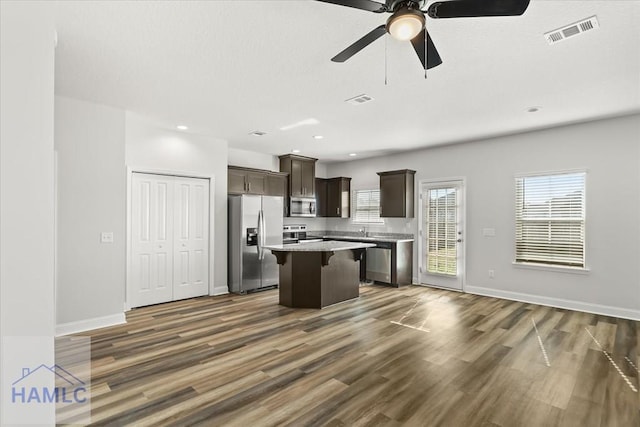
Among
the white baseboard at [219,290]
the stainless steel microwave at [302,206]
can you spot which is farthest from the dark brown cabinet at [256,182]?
the white baseboard at [219,290]

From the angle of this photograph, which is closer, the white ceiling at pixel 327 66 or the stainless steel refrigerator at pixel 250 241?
the white ceiling at pixel 327 66

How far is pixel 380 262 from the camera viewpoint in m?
6.60

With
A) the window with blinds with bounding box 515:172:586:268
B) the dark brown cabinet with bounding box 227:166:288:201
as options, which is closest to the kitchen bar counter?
the dark brown cabinet with bounding box 227:166:288:201

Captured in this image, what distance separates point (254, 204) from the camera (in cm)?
592

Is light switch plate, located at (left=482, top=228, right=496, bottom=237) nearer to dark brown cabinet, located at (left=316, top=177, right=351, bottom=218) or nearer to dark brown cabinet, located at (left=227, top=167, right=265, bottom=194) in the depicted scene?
dark brown cabinet, located at (left=316, top=177, right=351, bottom=218)

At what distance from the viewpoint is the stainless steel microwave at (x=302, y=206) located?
7.21m

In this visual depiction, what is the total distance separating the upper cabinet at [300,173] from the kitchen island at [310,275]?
7.98ft

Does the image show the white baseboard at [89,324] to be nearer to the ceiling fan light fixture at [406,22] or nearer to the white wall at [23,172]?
the white wall at [23,172]

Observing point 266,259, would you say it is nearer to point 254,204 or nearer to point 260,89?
point 254,204

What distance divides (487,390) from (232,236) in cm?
456

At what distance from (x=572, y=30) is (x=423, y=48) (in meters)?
1.23

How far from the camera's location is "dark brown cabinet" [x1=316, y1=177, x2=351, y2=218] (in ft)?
26.2

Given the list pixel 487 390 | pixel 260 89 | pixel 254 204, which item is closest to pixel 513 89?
pixel 260 89

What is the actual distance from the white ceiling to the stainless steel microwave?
245cm
